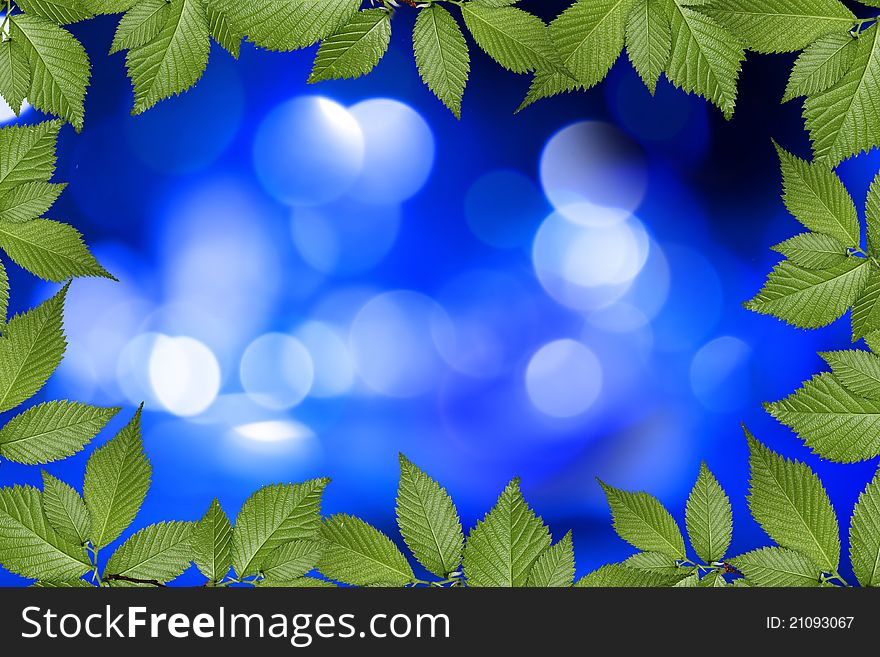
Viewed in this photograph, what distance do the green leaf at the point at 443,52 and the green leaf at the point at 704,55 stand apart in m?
0.13

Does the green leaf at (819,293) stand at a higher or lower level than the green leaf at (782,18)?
lower

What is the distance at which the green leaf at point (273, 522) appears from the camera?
1.14 feet

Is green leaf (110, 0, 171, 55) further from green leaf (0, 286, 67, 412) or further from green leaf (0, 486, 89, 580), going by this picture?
green leaf (0, 486, 89, 580)

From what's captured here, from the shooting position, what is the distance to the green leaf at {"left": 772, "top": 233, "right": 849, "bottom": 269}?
0.38 meters

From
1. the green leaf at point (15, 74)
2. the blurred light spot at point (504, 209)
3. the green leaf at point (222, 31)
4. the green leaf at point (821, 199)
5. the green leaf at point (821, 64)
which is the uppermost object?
the green leaf at point (222, 31)

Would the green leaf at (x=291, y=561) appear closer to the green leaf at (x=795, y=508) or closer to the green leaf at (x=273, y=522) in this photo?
the green leaf at (x=273, y=522)

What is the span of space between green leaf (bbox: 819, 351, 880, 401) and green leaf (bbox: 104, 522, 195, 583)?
0.39 m

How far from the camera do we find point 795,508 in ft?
1.15

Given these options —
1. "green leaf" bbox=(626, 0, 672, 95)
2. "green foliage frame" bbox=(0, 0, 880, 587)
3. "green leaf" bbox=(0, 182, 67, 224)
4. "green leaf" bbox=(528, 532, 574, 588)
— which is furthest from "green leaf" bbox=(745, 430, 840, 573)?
"green leaf" bbox=(0, 182, 67, 224)

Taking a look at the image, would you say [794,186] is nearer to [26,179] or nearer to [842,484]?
[842,484]

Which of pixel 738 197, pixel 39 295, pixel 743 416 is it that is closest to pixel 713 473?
pixel 743 416

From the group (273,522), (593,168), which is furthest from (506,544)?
(593,168)

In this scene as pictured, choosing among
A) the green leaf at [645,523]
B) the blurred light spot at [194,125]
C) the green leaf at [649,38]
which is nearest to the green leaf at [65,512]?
the blurred light spot at [194,125]
